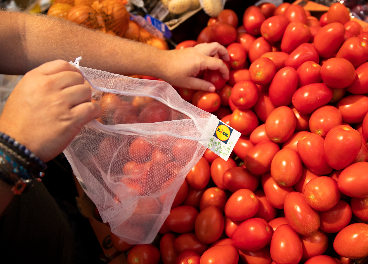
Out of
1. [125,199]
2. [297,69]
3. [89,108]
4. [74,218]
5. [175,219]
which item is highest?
[89,108]

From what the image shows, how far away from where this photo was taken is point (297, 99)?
40.2 inches

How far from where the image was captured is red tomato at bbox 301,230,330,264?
0.89 meters

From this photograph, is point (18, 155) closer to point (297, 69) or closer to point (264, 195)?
point (264, 195)

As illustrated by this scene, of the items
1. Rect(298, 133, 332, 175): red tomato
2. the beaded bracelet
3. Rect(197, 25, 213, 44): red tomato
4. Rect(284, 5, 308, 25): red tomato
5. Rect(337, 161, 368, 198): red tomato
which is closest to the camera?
the beaded bracelet

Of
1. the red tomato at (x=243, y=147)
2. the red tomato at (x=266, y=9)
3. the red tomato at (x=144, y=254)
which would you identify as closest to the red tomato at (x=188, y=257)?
the red tomato at (x=144, y=254)

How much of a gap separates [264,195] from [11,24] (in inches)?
49.8

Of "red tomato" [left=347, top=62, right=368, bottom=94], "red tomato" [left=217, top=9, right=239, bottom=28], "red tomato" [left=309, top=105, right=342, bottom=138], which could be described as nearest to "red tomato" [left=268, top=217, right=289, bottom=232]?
"red tomato" [left=309, top=105, right=342, bottom=138]

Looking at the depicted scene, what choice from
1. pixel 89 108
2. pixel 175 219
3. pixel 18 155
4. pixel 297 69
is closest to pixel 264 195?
pixel 175 219

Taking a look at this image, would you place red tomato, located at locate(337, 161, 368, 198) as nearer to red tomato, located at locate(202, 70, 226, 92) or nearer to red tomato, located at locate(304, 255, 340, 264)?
red tomato, located at locate(304, 255, 340, 264)

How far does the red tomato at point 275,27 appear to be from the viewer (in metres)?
1.25

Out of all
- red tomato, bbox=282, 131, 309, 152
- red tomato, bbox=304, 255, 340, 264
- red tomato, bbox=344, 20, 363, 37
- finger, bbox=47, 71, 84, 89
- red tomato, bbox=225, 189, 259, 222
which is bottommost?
red tomato, bbox=304, 255, 340, 264

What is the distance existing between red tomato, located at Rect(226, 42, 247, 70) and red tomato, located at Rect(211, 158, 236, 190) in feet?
1.77

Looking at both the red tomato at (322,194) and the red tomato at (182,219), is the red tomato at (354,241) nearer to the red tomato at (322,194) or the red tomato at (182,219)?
the red tomato at (322,194)

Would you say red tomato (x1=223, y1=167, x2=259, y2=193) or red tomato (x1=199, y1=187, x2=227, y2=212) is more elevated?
red tomato (x1=223, y1=167, x2=259, y2=193)
